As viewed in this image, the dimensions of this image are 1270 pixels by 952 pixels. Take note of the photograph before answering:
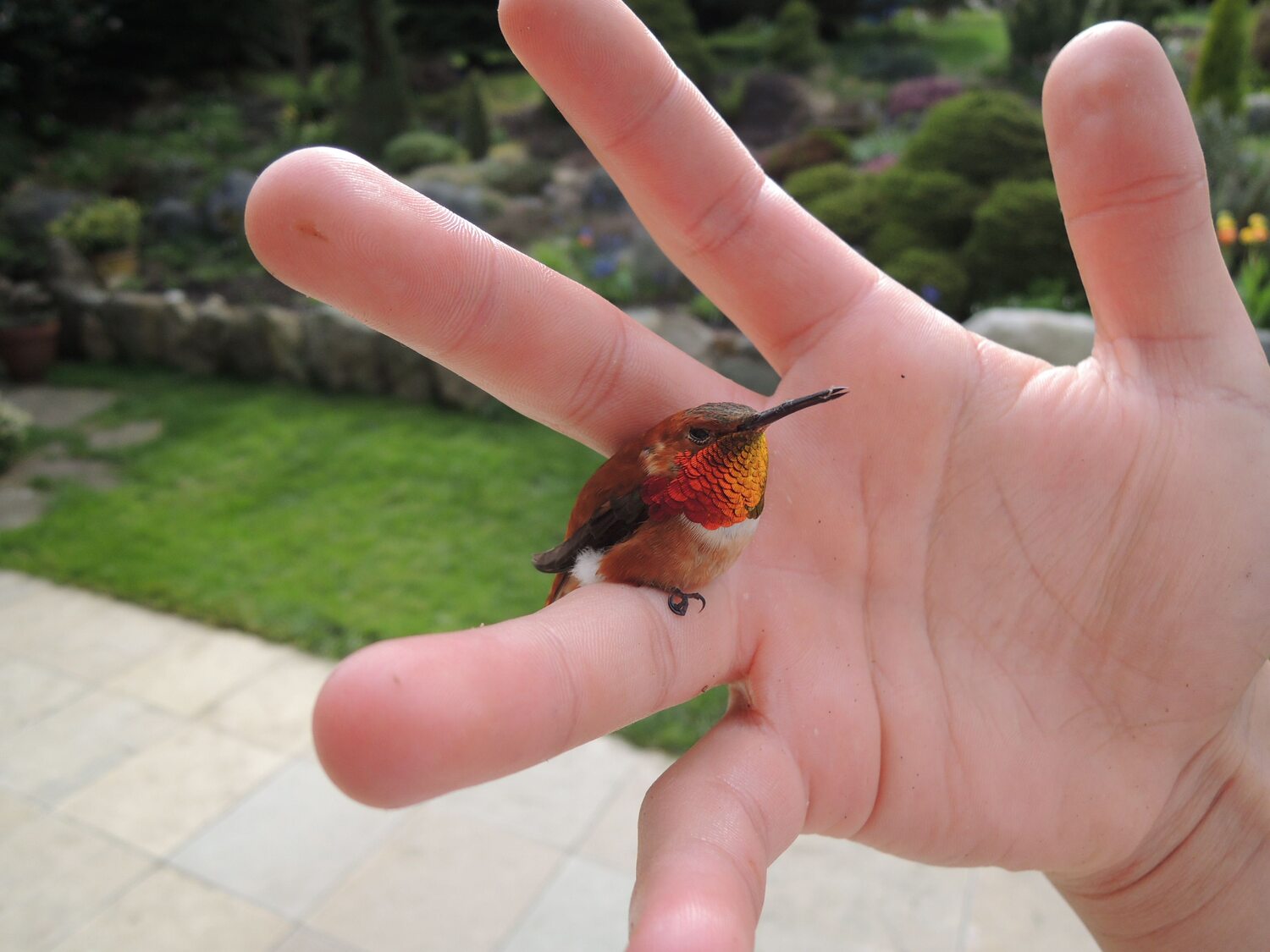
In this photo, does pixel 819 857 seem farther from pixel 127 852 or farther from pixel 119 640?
pixel 119 640

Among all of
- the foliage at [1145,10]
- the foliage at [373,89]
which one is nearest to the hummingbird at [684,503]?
the foliage at [373,89]

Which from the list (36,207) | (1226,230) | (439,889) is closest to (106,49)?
(36,207)

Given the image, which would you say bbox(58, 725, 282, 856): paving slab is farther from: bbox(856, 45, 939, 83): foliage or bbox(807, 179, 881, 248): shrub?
bbox(856, 45, 939, 83): foliage

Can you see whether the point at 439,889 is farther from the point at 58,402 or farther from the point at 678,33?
the point at 678,33

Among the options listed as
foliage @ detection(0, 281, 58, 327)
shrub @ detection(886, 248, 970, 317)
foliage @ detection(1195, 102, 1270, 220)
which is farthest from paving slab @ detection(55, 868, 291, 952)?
foliage @ detection(1195, 102, 1270, 220)

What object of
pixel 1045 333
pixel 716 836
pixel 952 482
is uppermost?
pixel 952 482

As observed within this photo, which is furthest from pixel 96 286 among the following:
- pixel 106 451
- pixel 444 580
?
pixel 444 580
